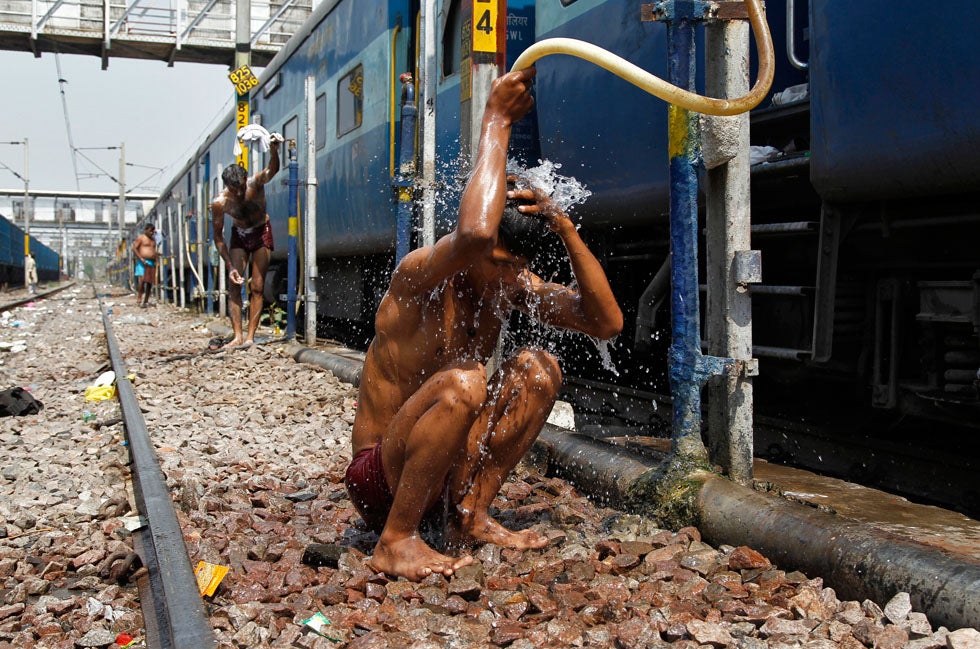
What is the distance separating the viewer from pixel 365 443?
3000 millimetres

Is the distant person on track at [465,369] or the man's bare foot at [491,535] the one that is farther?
the man's bare foot at [491,535]

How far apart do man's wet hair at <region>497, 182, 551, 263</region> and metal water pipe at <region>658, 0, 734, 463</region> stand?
2.43 ft

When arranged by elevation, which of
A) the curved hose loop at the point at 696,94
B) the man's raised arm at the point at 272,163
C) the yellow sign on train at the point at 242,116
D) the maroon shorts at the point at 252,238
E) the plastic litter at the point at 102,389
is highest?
the yellow sign on train at the point at 242,116

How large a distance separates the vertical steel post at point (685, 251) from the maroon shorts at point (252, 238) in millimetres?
7444

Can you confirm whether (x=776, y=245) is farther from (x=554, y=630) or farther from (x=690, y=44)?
(x=554, y=630)

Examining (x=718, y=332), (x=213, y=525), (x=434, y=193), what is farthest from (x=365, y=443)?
(x=434, y=193)

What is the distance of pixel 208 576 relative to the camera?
2.70 m

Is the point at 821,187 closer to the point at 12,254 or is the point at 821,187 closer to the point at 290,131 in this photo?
the point at 290,131

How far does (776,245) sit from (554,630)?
8.65 feet

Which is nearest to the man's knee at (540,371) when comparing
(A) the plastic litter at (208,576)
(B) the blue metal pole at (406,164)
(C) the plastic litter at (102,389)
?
(A) the plastic litter at (208,576)

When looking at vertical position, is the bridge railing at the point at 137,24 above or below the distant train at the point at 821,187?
above

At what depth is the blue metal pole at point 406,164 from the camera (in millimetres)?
6871

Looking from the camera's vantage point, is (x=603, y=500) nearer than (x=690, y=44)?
No

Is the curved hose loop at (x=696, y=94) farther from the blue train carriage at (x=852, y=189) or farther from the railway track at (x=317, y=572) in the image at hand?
the railway track at (x=317, y=572)
